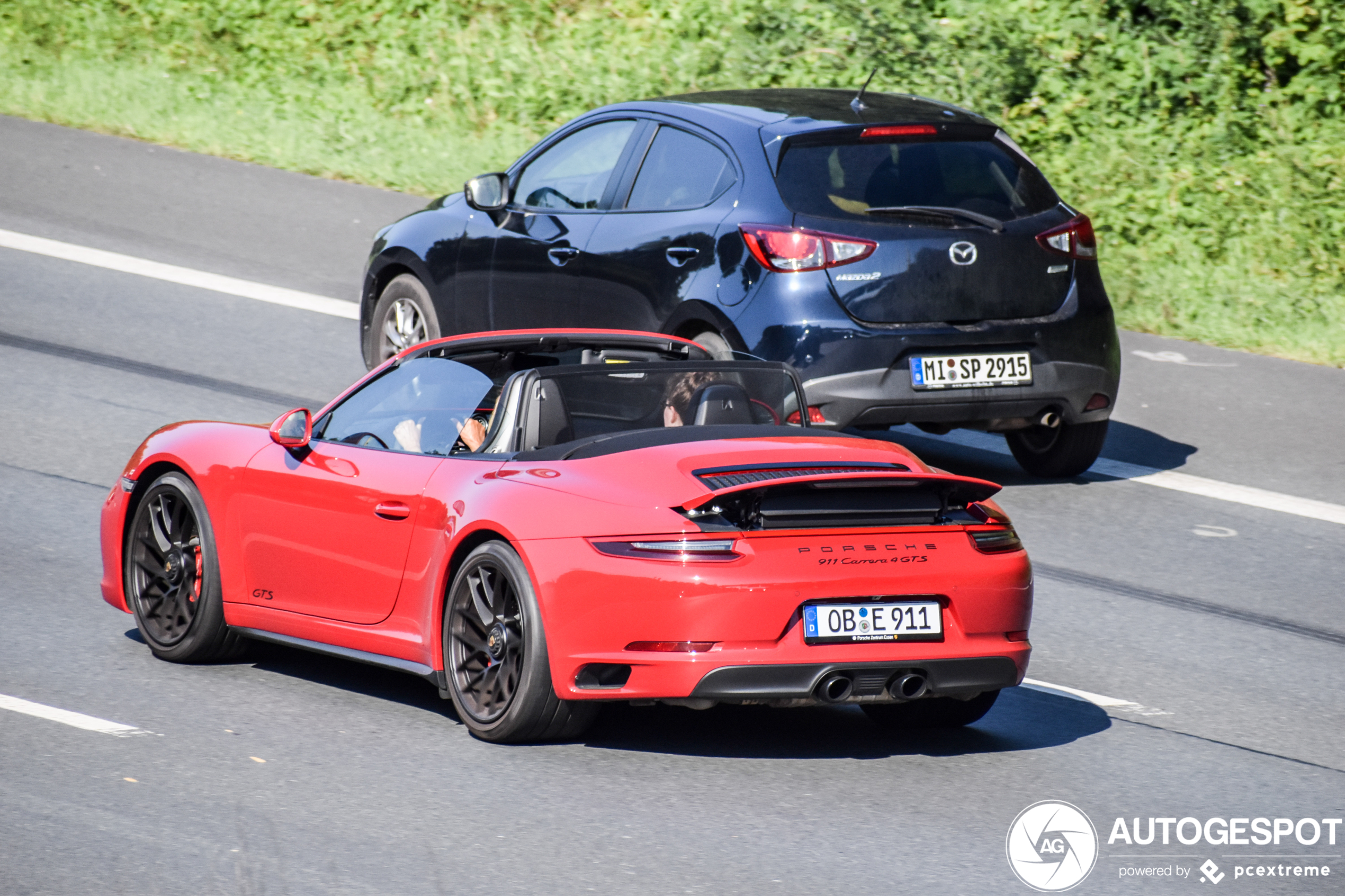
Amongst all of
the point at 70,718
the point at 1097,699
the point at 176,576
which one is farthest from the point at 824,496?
the point at 176,576

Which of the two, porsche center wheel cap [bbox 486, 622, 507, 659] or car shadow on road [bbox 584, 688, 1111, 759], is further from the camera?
car shadow on road [bbox 584, 688, 1111, 759]

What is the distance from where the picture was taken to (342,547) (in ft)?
22.2

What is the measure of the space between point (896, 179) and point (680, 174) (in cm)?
115

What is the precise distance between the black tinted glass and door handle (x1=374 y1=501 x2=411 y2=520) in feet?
11.2

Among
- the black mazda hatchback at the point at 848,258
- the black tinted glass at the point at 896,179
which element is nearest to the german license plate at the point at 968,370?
the black mazda hatchback at the point at 848,258

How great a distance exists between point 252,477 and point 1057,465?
496 centimetres

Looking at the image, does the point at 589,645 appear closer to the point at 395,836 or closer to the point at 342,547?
the point at 395,836

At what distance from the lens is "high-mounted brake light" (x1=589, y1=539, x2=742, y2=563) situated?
5.73 metres

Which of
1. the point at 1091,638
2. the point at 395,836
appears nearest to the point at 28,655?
the point at 395,836

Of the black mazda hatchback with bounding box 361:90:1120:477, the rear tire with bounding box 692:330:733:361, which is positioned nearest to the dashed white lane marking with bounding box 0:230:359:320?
the black mazda hatchback with bounding box 361:90:1120:477

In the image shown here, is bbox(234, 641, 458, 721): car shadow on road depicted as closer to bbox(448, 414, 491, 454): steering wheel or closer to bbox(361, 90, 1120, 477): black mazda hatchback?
bbox(448, 414, 491, 454): steering wheel

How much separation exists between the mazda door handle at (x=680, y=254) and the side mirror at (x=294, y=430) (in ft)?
9.67

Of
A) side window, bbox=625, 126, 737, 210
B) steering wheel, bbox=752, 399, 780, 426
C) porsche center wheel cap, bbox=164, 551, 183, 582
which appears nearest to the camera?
steering wheel, bbox=752, 399, 780, 426

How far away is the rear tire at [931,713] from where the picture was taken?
651 cm
